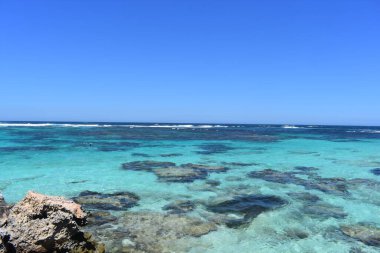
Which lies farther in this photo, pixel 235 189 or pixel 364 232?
pixel 235 189

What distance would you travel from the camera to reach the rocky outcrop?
6.88 meters

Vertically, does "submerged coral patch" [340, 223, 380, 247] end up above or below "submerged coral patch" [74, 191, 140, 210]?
below

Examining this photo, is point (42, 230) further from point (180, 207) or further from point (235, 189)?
point (235, 189)

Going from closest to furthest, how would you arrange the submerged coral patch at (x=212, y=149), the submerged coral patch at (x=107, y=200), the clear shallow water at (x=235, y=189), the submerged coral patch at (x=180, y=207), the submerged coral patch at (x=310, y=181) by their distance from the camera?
the clear shallow water at (x=235, y=189) → the submerged coral patch at (x=180, y=207) → the submerged coral patch at (x=107, y=200) → the submerged coral patch at (x=310, y=181) → the submerged coral patch at (x=212, y=149)

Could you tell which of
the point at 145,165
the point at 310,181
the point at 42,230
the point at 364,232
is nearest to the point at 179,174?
the point at 145,165

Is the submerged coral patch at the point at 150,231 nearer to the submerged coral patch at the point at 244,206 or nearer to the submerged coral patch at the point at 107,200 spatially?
the submerged coral patch at the point at 244,206

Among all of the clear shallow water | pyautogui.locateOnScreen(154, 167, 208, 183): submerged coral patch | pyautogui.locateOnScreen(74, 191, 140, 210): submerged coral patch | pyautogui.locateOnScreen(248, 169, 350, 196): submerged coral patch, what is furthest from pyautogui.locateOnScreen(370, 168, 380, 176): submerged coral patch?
pyautogui.locateOnScreen(74, 191, 140, 210): submerged coral patch

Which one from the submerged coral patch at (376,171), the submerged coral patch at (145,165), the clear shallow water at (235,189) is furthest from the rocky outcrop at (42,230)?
the submerged coral patch at (376,171)

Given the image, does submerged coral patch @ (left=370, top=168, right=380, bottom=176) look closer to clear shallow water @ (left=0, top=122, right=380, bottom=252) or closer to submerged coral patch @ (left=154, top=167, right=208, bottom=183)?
clear shallow water @ (left=0, top=122, right=380, bottom=252)

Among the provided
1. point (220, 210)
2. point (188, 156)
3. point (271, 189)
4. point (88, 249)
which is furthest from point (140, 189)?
point (188, 156)

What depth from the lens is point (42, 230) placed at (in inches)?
276

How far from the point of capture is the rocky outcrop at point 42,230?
688cm

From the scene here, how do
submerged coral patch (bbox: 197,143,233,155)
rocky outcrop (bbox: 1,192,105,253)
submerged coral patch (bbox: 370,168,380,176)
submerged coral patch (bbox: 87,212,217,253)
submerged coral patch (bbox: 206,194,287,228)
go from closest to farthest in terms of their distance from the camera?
1. rocky outcrop (bbox: 1,192,105,253)
2. submerged coral patch (bbox: 87,212,217,253)
3. submerged coral patch (bbox: 206,194,287,228)
4. submerged coral patch (bbox: 370,168,380,176)
5. submerged coral patch (bbox: 197,143,233,155)

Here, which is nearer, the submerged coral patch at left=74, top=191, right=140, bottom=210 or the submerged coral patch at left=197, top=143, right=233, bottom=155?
the submerged coral patch at left=74, top=191, right=140, bottom=210
